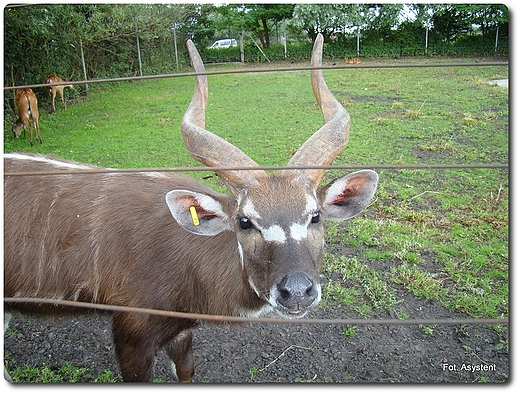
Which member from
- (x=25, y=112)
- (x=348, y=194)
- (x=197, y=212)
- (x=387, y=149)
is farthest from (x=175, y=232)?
(x=25, y=112)

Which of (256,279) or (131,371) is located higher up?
(256,279)

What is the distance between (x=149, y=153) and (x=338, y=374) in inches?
217

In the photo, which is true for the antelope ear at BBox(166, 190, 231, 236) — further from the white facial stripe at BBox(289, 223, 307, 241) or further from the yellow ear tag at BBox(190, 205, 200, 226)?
the white facial stripe at BBox(289, 223, 307, 241)

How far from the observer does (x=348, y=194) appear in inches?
98.7

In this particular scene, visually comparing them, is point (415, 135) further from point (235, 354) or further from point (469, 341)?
point (235, 354)

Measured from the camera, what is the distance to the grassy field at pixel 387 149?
3.94 metres

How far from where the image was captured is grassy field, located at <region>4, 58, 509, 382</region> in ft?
12.9

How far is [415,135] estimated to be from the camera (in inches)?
310

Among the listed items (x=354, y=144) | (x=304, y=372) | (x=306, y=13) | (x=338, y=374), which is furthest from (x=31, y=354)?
(x=306, y=13)

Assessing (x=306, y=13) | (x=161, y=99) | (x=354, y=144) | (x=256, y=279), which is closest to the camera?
(x=256, y=279)

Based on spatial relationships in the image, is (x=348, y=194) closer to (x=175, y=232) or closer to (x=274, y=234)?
(x=274, y=234)

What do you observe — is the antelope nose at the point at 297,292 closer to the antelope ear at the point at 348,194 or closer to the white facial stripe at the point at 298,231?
the white facial stripe at the point at 298,231

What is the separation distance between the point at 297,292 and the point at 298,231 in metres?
0.33

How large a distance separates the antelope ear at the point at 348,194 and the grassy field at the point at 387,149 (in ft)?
4.56
